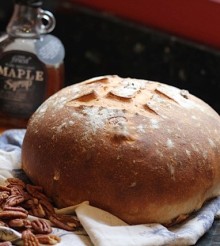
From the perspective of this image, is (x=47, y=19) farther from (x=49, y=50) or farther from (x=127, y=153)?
(x=127, y=153)

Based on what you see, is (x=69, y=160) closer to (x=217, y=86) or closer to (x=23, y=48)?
(x=23, y=48)

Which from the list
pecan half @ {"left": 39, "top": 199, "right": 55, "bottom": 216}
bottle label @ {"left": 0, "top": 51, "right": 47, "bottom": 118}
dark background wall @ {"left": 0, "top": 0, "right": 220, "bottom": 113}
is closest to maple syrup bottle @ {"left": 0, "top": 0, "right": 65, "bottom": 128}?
bottle label @ {"left": 0, "top": 51, "right": 47, "bottom": 118}

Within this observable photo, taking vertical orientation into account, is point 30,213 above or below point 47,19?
below

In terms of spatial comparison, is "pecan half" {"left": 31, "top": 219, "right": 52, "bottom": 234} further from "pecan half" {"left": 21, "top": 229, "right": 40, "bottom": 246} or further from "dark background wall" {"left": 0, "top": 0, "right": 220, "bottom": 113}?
"dark background wall" {"left": 0, "top": 0, "right": 220, "bottom": 113}

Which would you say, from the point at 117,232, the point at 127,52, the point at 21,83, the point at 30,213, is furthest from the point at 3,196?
the point at 127,52

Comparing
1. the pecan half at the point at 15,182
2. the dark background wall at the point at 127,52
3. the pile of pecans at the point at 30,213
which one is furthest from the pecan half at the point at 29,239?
the dark background wall at the point at 127,52

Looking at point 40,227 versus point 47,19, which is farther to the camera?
point 47,19

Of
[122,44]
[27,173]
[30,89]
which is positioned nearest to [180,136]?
[27,173]
